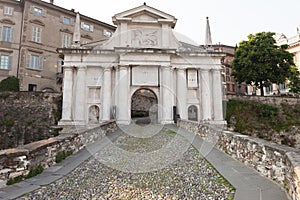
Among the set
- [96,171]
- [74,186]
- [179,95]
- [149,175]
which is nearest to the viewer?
[74,186]

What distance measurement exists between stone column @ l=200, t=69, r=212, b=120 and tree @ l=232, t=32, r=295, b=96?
913 centimetres

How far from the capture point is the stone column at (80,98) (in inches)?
763

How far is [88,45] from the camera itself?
70.4ft

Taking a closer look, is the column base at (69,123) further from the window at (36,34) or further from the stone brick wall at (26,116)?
the window at (36,34)

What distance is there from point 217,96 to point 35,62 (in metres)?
23.2

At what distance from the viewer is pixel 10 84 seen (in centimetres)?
2297

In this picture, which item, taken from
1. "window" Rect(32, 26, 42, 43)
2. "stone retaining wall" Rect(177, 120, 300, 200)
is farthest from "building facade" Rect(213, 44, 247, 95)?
"stone retaining wall" Rect(177, 120, 300, 200)

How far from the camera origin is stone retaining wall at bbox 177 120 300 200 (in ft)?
11.7

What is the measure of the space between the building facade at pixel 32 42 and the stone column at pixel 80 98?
9699 millimetres

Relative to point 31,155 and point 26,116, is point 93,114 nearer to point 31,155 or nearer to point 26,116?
point 26,116

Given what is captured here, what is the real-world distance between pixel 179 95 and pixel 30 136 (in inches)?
583

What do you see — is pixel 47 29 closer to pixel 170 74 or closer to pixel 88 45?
pixel 88 45

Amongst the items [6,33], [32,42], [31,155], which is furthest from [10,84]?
[31,155]

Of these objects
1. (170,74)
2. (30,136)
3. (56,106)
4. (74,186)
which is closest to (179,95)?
(170,74)
